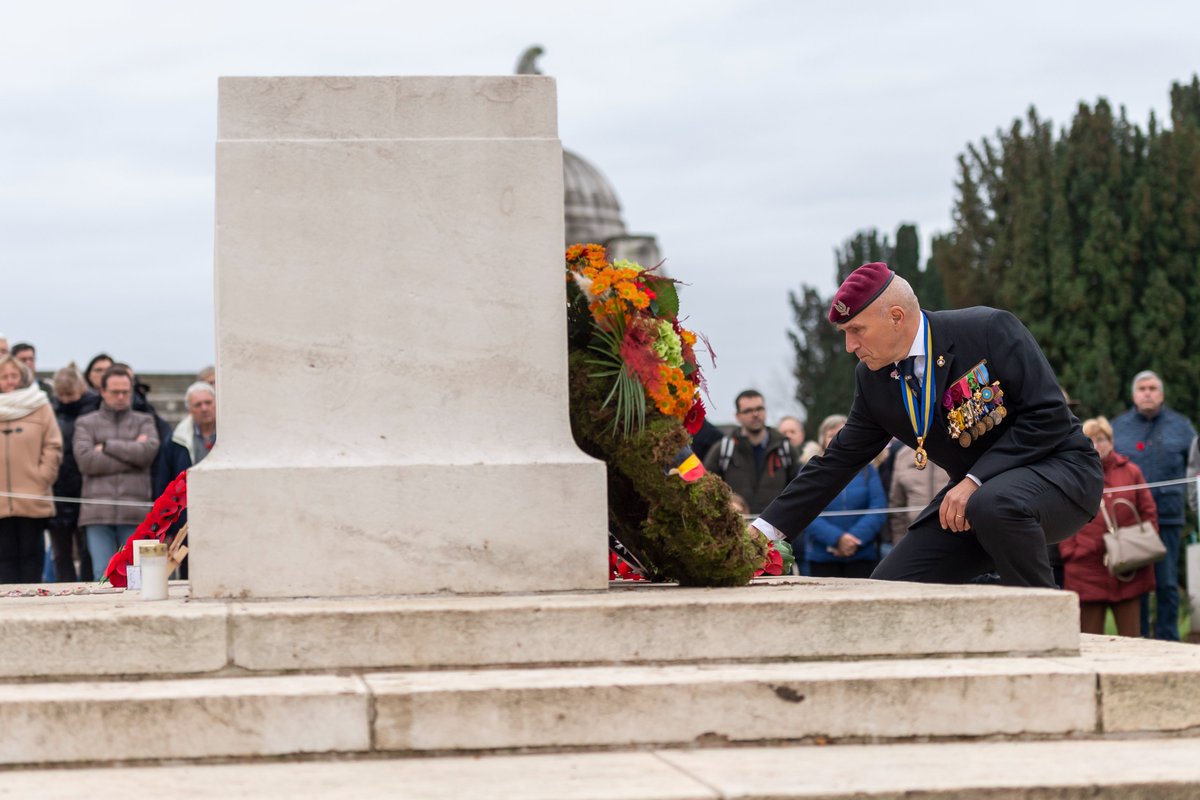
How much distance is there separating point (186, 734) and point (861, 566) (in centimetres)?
736

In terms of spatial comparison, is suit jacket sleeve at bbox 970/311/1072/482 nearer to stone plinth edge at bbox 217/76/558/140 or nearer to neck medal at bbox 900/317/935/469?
neck medal at bbox 900/317/935/469

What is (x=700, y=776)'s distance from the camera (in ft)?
12.9

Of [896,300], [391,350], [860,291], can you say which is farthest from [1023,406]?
[391,350]

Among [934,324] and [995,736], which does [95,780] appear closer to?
[995,736]

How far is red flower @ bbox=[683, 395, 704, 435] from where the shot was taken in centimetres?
595

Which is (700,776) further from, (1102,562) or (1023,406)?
(1102,562)

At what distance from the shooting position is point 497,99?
18.1 ft

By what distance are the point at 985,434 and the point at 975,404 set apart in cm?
13

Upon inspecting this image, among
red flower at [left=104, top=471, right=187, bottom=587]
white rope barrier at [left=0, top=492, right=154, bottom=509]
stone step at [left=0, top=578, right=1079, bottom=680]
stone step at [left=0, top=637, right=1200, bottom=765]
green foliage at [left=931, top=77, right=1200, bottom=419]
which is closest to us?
stone step at [left=0, top=637, right=1200, bottom=765]

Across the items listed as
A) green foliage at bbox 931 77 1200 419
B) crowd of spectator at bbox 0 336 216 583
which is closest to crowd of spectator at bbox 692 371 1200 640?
crowd of spectator at bbox 0 336 216 583

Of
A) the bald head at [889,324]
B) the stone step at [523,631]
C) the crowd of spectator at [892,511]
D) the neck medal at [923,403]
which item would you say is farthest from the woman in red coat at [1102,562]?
the stone step at [523,631]

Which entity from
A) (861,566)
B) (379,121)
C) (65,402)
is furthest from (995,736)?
(65,402)

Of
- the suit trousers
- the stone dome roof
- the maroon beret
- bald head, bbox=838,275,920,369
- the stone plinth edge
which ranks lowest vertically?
the suit trousers

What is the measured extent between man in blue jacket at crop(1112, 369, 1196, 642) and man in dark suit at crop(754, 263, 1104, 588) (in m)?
6.52
